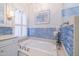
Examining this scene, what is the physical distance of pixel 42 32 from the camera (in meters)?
1.42

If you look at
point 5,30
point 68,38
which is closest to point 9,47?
point 5,30

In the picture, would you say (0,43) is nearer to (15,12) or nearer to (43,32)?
(15,12)

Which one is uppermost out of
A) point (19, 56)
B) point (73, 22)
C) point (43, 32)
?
point (73, 22)

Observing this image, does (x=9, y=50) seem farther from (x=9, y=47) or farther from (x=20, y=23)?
(x=20, y=23)

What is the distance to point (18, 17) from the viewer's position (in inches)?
56.1

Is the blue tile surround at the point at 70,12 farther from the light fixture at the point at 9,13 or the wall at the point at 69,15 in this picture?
the light fixture at the point at 9,13

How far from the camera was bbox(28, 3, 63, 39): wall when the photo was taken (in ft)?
4.58

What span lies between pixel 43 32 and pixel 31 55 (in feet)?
0.95

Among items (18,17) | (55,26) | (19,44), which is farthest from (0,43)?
(55,26)

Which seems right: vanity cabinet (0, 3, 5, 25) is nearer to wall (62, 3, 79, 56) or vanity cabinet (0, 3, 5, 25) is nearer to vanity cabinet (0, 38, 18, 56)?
vanity cabinet (0, 38, 18, 56)

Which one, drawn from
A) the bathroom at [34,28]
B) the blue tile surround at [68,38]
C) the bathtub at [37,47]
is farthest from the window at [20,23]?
the blue tile surround at [68,38]

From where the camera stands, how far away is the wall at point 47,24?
140cm

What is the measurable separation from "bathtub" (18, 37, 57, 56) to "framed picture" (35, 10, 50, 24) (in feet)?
0.65

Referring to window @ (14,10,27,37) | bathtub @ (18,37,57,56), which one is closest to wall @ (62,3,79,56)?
bathtub @ (18,37,57,56)
